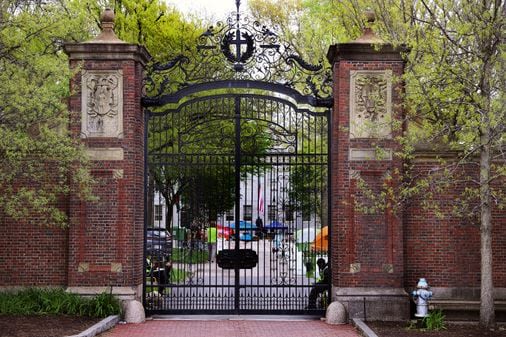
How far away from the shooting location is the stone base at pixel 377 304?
1337 centimetres

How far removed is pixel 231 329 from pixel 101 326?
225 centimetres

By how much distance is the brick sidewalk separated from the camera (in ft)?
40.0

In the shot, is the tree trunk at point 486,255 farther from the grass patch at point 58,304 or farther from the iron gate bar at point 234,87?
the grass patch at point 58,304

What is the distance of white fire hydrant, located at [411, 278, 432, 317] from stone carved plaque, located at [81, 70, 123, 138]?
20.1 feet

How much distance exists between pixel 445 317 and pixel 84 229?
22.4ft

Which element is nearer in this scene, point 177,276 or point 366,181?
point 366,181

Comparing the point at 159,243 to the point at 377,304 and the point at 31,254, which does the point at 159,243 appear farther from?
the point at 377,304

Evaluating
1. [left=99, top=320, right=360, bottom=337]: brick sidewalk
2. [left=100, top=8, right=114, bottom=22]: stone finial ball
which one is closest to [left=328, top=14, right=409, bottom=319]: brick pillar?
[left=99, top=320, right=360, bottom=337]: brick sidewalk

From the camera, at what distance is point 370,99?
1383cm

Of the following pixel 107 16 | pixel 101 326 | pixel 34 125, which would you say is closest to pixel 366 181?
pixel 101 326

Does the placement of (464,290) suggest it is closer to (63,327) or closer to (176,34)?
(63,327)

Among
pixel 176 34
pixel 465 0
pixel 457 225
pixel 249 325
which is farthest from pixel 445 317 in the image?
pixel 176 34

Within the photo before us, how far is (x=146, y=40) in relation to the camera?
2605 centimetres

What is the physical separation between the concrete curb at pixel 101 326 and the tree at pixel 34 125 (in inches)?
78.4
